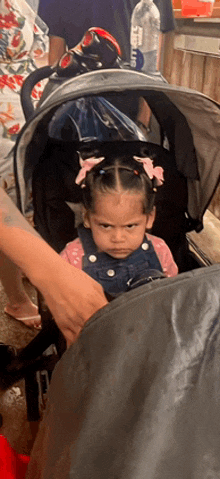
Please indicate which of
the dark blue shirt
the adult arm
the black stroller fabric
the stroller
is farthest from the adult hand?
the dark blue shirt

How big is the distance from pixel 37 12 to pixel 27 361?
4.08 ft

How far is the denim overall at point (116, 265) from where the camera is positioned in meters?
1.54

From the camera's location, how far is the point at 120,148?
61.8 inches

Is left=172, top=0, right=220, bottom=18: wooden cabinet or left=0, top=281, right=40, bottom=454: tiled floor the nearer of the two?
left=0, top=281, right=40, bottom=454: tiled floor

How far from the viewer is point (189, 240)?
5.73 ft

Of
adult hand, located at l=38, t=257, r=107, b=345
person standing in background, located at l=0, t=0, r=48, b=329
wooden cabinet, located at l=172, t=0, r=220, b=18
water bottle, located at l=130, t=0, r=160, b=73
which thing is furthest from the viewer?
wooden cabinet, located at l=172, t=0, r=220, b=18

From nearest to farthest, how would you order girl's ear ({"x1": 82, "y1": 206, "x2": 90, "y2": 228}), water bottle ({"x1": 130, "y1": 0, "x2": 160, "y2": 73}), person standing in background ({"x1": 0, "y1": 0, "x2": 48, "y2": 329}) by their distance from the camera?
girl's ear ({"x1": 82, "y1": 206, "x2": 90, "y2": 228})
person standing in background ({"x1": 0, "y1": 0, "x2": 48, "y2": 329})
water bottle ({"x1": 130, "y1": 0, "x2": 160, "y2": 73})

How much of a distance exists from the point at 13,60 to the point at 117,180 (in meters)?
0.70

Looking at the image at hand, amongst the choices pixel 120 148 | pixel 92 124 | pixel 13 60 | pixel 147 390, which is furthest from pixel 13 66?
pixel 147 390

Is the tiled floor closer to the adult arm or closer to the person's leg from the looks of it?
the person's leg

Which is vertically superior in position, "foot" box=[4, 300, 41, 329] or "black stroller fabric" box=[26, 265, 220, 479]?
"black stroller fabric" box=[26, 265, 220, 479]

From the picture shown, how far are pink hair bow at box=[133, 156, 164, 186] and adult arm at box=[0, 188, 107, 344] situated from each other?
56 centimetres

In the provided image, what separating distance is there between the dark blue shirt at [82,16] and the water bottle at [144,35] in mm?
35

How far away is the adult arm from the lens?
78cm
